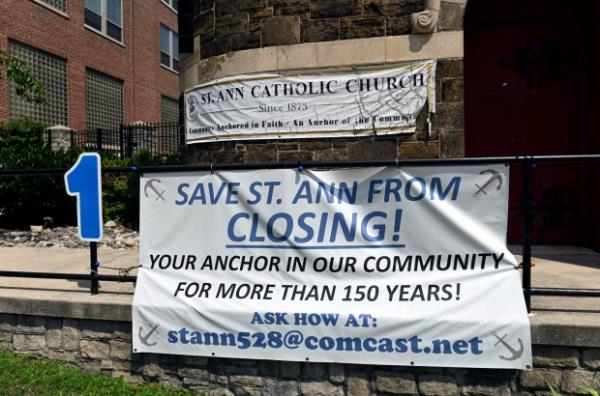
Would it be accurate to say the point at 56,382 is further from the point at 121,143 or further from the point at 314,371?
the point at 121,143

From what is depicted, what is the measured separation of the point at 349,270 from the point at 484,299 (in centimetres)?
90

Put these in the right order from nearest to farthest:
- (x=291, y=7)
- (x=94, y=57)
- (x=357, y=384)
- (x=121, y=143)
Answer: (x=357, y=384)
(x=291, y=7)
(x=121, y=143)
(x=94, y=57)

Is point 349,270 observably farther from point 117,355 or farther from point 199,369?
point 117,355

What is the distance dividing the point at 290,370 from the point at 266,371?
18 cm

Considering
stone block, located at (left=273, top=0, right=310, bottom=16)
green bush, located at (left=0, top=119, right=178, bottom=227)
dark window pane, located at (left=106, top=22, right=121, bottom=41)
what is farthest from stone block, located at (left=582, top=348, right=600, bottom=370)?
dark window pane, located at (left=106, top=22, right=121, bottom=41)

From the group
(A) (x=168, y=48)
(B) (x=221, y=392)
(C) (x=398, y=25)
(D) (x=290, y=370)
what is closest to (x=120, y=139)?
(C) (x=398, y=25)

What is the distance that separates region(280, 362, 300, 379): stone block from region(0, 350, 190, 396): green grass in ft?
2.56

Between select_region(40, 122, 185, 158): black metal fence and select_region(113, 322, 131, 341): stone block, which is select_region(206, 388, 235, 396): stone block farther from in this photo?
select_region(40, 122, 185, 158): black metal fence

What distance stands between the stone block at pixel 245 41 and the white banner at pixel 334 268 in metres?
3.19

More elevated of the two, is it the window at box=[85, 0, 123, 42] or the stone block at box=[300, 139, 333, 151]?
the window at box=[85, 0, 123, 42]

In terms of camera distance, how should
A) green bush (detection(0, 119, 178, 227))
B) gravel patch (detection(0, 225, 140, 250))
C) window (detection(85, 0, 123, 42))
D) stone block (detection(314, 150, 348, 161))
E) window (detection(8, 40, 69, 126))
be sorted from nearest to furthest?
stone block (detection(314, 150, 348, 161)), gravel patch (detection(0, 225, 140, 250)), green bush (detection(0, 119, 178, 227)), window (detection(8, 40, 69, 126)), window (detection(85, 0, 123, 42))

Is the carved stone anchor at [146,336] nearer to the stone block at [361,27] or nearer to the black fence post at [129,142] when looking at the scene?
the stone block at [361,27]

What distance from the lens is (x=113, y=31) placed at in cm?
2389

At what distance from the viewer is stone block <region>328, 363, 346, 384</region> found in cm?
335
